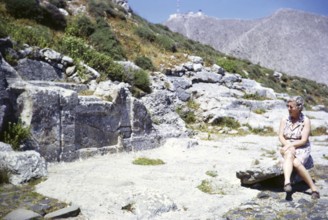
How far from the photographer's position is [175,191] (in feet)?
24.7

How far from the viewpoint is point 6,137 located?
8.34 m

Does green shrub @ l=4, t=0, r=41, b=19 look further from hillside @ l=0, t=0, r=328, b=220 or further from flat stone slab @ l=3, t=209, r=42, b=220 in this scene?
flat stone slab @ l=3, t=209, r=42, b=220

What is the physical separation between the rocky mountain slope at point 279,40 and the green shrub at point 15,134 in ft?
184

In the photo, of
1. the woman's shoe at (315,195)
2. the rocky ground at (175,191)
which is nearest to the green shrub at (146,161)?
the rocky ground at (175,191)

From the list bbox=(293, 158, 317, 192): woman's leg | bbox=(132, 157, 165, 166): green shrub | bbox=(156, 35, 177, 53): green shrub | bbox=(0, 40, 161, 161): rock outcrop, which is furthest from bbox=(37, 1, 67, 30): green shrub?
bbox=(293, 158, 317, 192): woman's leg

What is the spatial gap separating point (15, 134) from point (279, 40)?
63329mm

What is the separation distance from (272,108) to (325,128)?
3554mm

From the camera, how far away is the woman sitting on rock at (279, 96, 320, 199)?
21.8ft

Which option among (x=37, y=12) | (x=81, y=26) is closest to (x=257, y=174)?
(x=37, y=12)

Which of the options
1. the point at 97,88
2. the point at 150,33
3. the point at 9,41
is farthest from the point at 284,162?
the point at 150,33

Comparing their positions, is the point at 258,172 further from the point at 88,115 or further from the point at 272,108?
the point at 272,108

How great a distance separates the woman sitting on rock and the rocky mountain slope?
55.5 m

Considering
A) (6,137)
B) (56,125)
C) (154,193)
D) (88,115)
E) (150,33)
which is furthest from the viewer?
(150,33)

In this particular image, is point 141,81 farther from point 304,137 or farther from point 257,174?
point 304,137
